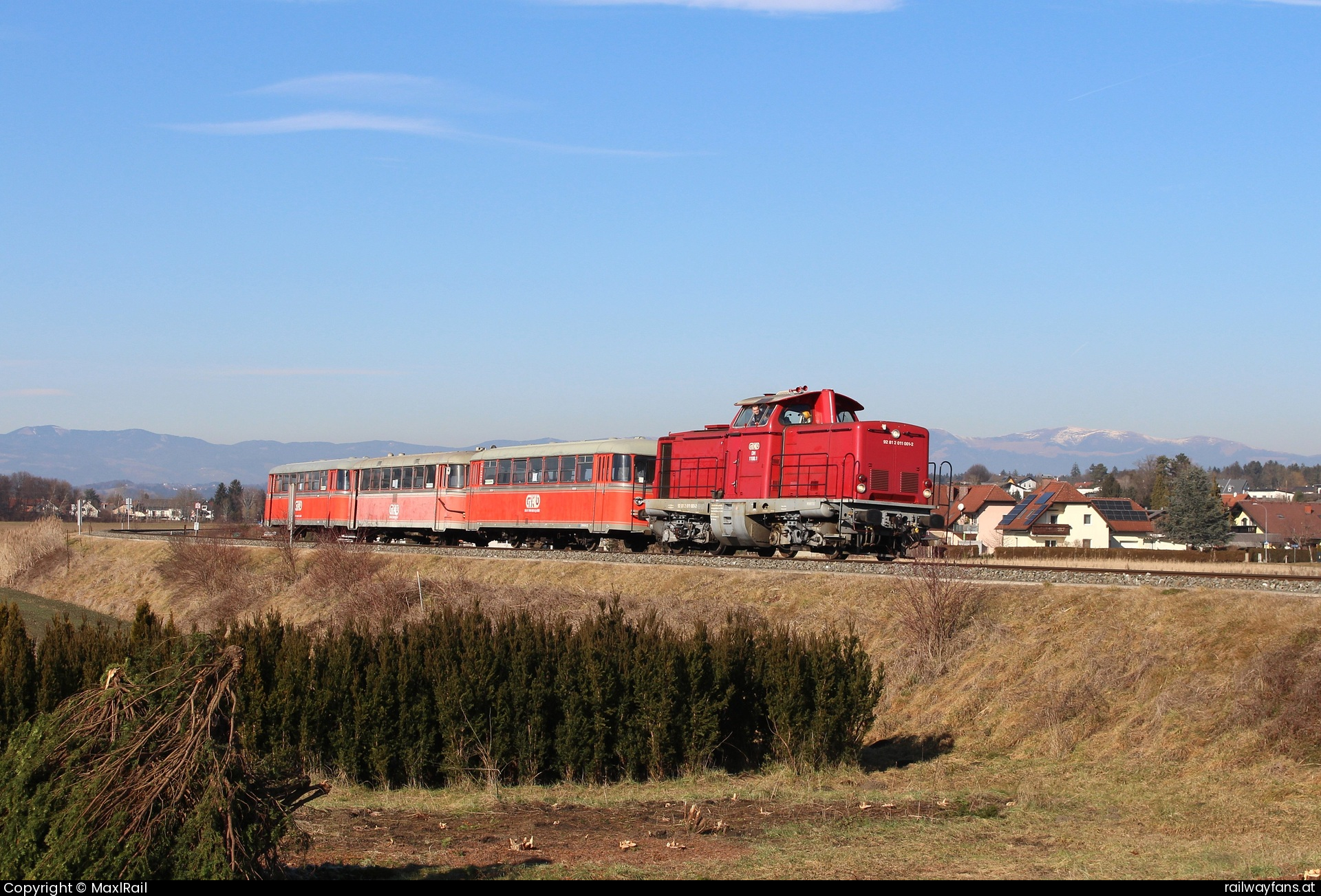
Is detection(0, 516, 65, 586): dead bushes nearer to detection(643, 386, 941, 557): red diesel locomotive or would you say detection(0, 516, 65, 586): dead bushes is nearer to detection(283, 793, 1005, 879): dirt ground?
detection(643, 386, 941, 557): red diesel locomotive

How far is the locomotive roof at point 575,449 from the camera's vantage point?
35719 mm

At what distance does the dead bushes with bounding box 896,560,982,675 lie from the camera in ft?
70.2

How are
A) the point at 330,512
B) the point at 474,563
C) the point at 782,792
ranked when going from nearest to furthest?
the point at 782,792, the point at 474,563, the point at 330,512

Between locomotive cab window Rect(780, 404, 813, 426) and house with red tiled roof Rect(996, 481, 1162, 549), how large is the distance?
6497 centimetres

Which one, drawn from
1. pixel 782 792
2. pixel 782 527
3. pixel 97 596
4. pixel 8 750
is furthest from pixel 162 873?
pixel 97 596

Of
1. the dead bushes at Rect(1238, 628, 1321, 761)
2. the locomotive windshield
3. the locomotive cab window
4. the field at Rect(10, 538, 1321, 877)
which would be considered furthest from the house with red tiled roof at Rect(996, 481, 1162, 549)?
the dead bushes at Rect(1238, 628, 1321, 761)

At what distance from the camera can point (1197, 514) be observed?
86.3 metres

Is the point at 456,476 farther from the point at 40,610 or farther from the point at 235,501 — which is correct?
the point at 235,501

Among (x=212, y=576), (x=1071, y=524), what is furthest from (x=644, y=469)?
(x=1071, y=524)

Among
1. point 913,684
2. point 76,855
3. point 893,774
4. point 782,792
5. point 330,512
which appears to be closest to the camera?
point 76,855

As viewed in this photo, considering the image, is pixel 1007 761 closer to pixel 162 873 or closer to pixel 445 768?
pixel 445 768

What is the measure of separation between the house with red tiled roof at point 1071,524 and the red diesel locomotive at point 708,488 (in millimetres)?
55927

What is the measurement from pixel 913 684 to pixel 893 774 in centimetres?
437

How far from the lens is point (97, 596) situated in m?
57.2
